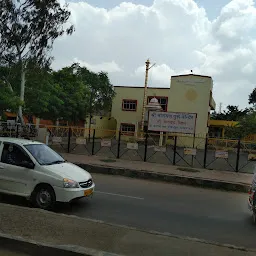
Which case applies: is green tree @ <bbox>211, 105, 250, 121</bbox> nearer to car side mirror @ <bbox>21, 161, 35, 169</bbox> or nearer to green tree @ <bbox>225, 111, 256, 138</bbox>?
green tree @ <bbox>225, 111, 256, 138</bbox>

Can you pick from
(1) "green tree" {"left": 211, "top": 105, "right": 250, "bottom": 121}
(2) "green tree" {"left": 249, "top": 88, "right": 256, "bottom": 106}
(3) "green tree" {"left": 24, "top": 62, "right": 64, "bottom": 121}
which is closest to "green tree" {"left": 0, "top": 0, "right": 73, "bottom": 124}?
(3) "green tree" {"left": 24, "top": 62, "right": 64, "bottom": 121}

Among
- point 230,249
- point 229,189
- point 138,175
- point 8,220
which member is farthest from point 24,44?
point 230,249

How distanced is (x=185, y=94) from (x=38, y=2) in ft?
62.5

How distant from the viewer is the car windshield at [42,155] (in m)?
8.28

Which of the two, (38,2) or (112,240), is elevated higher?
(38,2)

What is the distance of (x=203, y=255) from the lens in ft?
16.5

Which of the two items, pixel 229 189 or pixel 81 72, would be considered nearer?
pixel 229 189

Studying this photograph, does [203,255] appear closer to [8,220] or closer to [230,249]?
[230,249]

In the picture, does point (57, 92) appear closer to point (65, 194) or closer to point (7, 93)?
point (7, 93)

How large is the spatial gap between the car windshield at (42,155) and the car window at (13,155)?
0.64 ft

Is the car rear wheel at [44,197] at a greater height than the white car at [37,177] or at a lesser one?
lesser

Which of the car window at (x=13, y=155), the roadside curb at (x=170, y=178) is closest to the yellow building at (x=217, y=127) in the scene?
the roadside curb at (x=170, y=178)

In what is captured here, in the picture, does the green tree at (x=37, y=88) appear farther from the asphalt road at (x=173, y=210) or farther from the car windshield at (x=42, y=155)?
the car windshield at (x=42, y=155)

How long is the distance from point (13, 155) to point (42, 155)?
0.70 m
